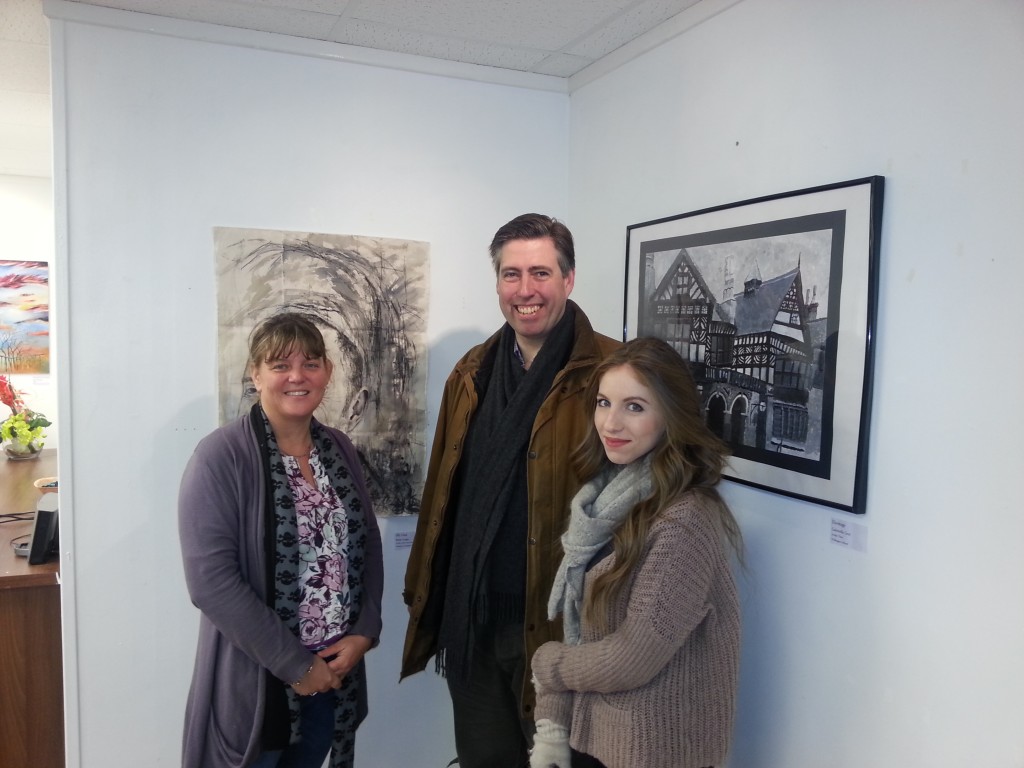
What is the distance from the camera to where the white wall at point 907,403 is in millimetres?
1154

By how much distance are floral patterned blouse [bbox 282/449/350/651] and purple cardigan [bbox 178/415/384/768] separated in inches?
2.9

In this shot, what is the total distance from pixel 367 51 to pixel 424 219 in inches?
21.2

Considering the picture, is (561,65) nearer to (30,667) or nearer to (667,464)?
(667,464)

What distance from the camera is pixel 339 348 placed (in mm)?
2289

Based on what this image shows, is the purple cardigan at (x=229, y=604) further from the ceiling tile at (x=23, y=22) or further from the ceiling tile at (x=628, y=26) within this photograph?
the ceiling tile at (x=628, y=26)

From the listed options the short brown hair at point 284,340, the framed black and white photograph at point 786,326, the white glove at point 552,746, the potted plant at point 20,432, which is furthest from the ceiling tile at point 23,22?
the potted plant at point 20,432

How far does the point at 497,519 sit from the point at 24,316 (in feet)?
15.1

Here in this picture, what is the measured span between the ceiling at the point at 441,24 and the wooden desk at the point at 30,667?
166cm

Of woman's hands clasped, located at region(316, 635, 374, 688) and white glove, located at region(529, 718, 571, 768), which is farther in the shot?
woman's hands clasped, located at region(316, 635, 374, 688)

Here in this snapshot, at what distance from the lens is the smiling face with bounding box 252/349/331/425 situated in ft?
5.37

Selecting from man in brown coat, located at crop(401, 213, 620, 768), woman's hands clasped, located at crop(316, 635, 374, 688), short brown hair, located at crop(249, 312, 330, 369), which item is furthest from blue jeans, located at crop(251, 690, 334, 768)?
short brown hair, located at crop(249, 312, 330, 369)

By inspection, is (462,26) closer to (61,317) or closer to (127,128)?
(127,128)

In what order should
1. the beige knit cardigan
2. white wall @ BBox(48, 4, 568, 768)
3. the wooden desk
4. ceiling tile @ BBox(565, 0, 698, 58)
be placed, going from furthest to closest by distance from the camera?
the wooden desk → white wall @ BBox(48, 4, 568, 768) → ceiling tile @ BBox(565, 0, 698, 58) → the beige knit cardigan

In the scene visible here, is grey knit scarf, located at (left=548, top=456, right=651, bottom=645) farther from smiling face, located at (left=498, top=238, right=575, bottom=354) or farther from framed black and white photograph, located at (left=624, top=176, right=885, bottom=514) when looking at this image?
smiling face, located at (left=498, top=238, right=575, bottom=354)
